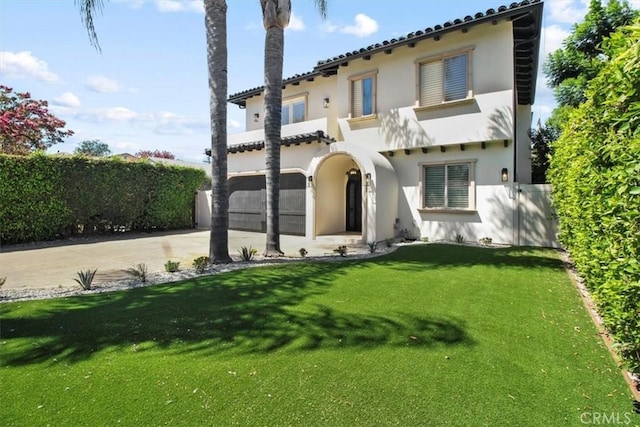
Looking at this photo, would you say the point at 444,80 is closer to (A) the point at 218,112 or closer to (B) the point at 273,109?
(B) the point at 273,109

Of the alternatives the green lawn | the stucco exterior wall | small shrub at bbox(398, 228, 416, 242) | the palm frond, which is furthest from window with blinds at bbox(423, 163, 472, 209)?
the palm frond

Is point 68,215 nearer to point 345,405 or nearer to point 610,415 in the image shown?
point 345,405

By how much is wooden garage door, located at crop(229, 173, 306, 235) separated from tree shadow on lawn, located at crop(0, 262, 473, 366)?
486 inches

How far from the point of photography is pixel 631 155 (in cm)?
354

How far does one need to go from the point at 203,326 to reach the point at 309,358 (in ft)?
7.22

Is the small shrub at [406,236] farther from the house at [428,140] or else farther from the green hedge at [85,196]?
the green hedge at [85,196]

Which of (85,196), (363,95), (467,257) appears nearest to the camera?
(467,257)

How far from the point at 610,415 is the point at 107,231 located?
73.0 feet

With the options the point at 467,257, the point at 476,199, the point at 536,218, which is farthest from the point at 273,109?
the point at 536,218

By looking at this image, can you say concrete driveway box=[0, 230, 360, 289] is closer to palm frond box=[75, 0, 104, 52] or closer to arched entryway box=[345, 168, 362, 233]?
arched entryway box=[345, 168, 362, 233]

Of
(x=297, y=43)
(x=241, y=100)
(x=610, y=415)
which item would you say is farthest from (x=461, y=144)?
(x=241, y=100)

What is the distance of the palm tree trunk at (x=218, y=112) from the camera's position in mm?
11055

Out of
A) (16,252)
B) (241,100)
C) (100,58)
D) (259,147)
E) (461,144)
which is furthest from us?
(241,100)

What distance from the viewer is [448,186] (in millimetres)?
16500
